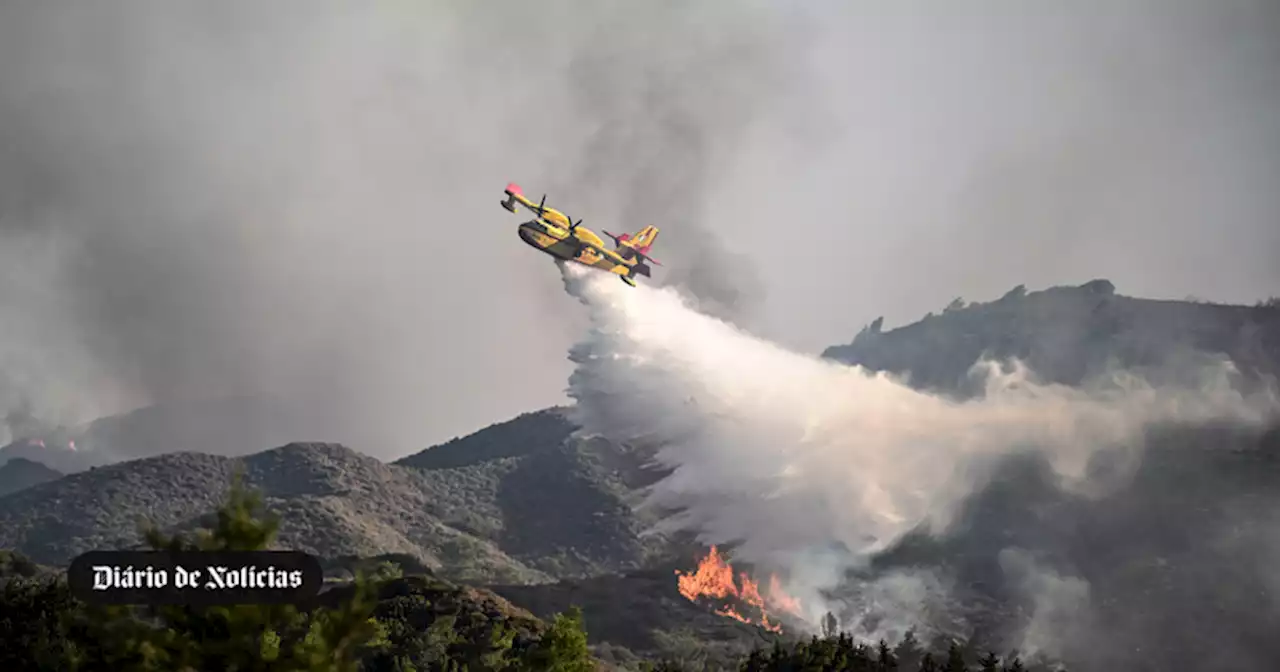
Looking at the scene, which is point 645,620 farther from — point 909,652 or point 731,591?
point 909,652

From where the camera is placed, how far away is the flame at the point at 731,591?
6850 inches

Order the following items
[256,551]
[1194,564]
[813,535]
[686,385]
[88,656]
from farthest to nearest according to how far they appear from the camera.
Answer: [1194,564], [813,535], [686,385], [88,656], [256,551]

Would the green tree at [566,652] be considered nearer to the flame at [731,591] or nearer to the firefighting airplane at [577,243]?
the firefighting airplane at [577,243]

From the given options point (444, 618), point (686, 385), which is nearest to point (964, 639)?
point (686, 385)

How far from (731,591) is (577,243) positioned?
99.6 meters

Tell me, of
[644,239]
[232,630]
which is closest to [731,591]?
[644,239]

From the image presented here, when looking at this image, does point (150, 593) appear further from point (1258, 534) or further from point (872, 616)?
point (1258, 534)

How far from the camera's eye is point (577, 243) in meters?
104

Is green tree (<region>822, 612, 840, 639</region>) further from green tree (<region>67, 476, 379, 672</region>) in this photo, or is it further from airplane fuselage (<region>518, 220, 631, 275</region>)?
green tree (<region>67, 476, 379, 672</region>)

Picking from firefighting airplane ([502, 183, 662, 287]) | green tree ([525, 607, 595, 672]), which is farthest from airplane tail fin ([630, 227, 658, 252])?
green tree ([525, 607, 595, 672])

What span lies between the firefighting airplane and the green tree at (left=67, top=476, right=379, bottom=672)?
77.1 meters

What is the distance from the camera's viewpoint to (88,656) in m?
29.6

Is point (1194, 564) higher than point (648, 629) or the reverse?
higher

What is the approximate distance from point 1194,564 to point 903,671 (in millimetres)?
64662
